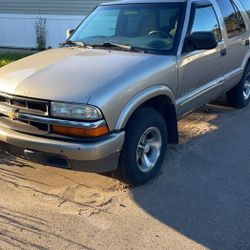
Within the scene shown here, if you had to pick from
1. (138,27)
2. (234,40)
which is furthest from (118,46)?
(234,40)

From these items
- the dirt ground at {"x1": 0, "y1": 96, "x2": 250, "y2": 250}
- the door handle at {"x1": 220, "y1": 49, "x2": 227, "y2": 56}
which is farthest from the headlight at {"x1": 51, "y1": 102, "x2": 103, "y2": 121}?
the door handle at {"x1": 220, "y1": 49, "x2": 227, "y2": 56}

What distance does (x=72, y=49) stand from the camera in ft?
16.0

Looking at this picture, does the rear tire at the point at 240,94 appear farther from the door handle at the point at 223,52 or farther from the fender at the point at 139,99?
the fender at the point at 139,99

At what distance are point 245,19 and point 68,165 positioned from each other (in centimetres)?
414

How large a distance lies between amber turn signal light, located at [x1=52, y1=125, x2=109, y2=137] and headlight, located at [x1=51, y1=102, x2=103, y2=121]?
0.31 ft

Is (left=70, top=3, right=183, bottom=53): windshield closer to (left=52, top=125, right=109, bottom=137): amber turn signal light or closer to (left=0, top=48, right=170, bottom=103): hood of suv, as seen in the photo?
(left=0, top=48, right=170, bottom=103): hood of suv

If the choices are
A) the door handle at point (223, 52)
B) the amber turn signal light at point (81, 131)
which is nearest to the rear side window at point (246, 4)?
the door handle at point (223, 52)

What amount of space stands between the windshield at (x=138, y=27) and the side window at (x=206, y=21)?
0.27m

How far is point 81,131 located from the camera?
139 inches

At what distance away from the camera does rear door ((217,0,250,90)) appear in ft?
18.8

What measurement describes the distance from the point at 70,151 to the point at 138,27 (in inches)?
78.6

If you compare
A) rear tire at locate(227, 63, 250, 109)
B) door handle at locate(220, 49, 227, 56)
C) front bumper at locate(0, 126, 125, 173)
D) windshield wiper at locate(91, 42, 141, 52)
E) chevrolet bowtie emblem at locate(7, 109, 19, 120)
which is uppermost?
windshield wiper at locate(91, 42, 141, 52)

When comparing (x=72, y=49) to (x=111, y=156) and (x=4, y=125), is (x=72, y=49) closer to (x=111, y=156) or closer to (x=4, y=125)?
(x=4, y=125)

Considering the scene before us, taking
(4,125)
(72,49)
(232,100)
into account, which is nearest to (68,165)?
(4,125)
